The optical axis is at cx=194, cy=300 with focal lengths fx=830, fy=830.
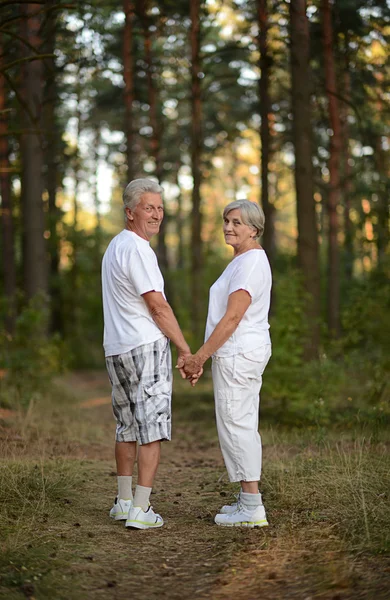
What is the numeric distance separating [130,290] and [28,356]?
7.24 m

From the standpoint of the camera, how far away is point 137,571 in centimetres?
466

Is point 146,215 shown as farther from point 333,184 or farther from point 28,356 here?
point 333,184

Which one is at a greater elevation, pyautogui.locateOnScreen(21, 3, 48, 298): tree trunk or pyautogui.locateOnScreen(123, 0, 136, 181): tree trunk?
pyautogui.locateOnScreen(123, 0, 136, 181): tree trunk

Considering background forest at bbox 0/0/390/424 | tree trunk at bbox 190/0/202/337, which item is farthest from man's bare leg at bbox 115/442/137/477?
tree trunk at bbox 190/0/202/337

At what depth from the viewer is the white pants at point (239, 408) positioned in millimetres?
5344

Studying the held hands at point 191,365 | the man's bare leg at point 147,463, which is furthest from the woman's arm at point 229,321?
the man's bare leg at point 147,463

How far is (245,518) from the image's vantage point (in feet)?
18.0

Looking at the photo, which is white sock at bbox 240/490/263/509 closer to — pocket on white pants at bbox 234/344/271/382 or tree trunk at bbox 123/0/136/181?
pocket on white pants at bbox 234/344/271/382

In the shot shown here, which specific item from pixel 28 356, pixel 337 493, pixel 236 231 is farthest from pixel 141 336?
pixel 28 356

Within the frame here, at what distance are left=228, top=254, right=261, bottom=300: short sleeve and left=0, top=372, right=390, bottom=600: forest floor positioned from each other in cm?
Answer: 154

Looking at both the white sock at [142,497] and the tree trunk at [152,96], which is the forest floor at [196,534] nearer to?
the white sock at [142,497]

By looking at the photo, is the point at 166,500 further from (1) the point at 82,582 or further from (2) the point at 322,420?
(2) the point at 322,420

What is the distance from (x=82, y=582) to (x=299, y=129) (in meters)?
8.23

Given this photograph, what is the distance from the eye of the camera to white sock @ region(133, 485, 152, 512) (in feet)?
17.7
